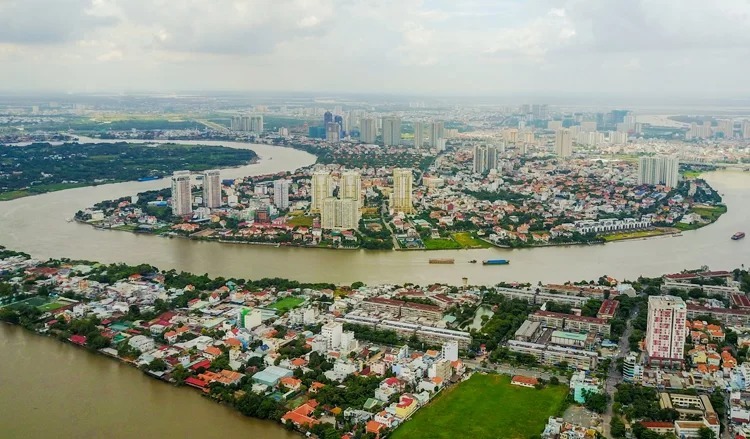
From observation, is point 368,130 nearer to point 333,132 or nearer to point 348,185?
point 333,132

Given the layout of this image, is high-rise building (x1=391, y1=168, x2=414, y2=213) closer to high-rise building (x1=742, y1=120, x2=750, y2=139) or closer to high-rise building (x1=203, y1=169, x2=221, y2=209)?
high-rise building (x1=203, y1=169, x2=221, y2=209)

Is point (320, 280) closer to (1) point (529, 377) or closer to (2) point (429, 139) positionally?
(1) point (529, 377)

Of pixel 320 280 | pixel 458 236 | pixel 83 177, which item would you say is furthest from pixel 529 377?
pixel 83 177

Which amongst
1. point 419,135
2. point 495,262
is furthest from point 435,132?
point 495,262

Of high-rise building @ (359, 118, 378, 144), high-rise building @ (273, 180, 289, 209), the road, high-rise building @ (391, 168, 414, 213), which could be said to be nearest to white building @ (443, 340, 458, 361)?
the road

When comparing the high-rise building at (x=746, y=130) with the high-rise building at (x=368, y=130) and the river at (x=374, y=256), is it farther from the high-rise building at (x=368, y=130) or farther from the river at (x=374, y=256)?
the river at (x=374, y=256)

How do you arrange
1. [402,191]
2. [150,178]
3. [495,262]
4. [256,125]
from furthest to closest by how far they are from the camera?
[256,125]
[150,178]
[402,191]
[495,262]
